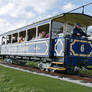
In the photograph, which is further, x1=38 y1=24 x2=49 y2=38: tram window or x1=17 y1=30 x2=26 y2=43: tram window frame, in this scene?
x1=17 y1=30 x2=26 y2=43: tram window frame

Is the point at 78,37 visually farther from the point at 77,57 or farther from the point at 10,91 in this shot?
the point at 10,91

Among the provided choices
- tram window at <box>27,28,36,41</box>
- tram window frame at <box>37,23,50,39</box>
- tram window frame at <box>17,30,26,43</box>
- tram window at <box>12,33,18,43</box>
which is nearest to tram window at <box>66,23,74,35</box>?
tram window frame at <box>37,23,50,39</box>

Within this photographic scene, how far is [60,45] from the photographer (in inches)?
356

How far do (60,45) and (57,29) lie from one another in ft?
3.97

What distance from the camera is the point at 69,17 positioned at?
964 cm

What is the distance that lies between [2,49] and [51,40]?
8.63 meters

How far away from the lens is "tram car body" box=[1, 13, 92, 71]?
8.95 meters

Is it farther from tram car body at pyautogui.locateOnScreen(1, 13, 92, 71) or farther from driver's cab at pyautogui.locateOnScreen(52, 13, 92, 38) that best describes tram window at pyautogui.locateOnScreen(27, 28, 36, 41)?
driver's cab at pyautogui.locateOnScreen(52, 13, 92, 38)

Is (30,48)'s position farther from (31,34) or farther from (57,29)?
(57,29)

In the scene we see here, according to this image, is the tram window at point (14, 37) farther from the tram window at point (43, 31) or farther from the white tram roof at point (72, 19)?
the tram window at point (43, 31)

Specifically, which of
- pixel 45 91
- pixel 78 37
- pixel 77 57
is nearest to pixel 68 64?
pixel 77 57

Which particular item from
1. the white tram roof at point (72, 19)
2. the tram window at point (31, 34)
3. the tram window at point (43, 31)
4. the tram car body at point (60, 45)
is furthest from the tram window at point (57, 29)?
the tram window at point (31, 34)

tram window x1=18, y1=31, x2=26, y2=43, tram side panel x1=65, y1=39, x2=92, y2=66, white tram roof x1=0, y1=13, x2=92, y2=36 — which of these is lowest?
tram side panel x1=65, y1=39, x2=92, y2=66

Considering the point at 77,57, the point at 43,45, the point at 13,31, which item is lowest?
the point at 77,57
